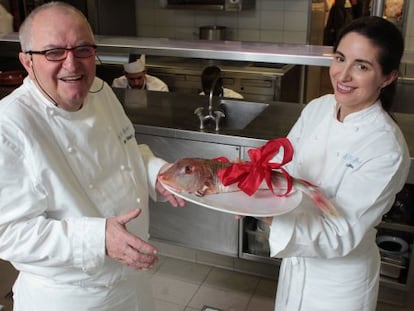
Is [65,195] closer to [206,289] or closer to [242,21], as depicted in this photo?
[206,289]

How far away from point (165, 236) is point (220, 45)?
106 centimetres

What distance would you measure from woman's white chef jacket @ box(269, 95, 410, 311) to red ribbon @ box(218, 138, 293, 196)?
100 mm

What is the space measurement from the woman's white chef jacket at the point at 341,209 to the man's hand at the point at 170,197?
1.02 feet

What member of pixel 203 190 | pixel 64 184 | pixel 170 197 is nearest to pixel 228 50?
pixel 170 197

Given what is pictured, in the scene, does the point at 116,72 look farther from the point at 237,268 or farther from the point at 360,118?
the point at 360,118

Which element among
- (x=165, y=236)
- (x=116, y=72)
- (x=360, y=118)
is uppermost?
(x=360, y=118)

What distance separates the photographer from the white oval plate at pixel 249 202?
3.79 ft

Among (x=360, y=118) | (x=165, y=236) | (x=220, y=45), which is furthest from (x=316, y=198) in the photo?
(x=165, y=236)

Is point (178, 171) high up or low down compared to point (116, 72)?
up

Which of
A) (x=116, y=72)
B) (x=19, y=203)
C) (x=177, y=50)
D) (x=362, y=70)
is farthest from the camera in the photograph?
(x=116, y=72)

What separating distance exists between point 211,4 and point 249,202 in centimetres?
342

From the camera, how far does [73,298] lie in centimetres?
127

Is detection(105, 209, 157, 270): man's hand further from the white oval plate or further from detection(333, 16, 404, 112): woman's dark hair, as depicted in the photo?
detection(333, 16, 404, 112): woman's dark hair

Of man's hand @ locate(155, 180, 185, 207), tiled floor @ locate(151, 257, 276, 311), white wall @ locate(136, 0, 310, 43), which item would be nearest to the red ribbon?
man's hand @ locate(155, 180, 185, 207)
